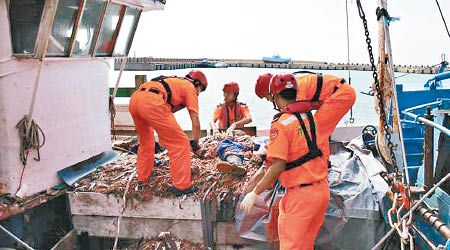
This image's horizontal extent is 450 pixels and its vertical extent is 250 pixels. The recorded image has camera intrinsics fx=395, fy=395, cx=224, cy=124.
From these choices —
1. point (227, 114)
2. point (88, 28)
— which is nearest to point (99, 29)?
point (88, 28)

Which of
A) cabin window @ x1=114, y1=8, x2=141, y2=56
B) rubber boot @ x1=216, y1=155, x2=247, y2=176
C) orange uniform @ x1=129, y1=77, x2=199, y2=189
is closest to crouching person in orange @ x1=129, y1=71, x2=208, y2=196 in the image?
orange uniform @ x1=129, y1=77, x2=199, y2=189

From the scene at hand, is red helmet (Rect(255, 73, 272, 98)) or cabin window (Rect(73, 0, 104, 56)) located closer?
red helmet (Rect(255, 73, 272, 98))

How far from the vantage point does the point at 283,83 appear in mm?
3453

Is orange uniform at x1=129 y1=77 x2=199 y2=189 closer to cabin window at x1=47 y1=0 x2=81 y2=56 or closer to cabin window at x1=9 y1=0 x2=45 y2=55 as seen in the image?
cabin window at x1=47 y1=0 x2=81 y2=56

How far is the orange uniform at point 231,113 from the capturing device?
25.1 ft

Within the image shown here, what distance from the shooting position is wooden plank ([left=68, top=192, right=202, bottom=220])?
16.0ft

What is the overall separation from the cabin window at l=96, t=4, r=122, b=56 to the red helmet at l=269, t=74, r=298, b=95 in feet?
11.2

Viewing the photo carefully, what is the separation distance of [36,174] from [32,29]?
6.02 ft

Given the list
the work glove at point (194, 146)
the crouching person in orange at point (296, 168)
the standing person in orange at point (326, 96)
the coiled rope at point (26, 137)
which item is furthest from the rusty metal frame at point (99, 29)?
the crouching person in orange at point (296, 168)

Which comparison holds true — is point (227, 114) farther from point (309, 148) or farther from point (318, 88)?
point (309, 148)

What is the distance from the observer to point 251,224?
4496mm

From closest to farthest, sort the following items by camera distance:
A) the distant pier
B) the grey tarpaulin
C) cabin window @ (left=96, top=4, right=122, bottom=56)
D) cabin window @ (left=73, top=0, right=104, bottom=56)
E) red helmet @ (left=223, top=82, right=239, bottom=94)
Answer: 1. the grey tarpaulin
2. cabin window @ (left=73, top=0, right=104, bottom=56)
3. cabin window @ (left=96, top=4, right=122, bottom=56)
4. red helmet @ (left=223, top=82, right=239, bottom=94)
5. the distant pier

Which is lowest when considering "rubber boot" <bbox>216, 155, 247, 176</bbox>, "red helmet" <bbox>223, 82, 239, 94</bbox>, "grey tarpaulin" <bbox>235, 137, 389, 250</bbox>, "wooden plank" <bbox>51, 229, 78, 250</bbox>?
"wooden plank" <bbox>51, 229, 78, 250</bbox>

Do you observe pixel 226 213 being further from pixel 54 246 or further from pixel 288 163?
pixel 54 246
